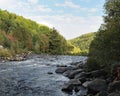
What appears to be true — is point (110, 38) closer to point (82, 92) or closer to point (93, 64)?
point (82, 92)

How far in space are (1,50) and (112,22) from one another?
59537 mm

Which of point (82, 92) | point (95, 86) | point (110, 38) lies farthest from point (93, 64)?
point (82, 92)

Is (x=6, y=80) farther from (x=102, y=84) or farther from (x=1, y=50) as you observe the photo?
(x=1, y=50)

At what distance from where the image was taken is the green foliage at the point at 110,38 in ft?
120

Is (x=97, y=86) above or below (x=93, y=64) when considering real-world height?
below

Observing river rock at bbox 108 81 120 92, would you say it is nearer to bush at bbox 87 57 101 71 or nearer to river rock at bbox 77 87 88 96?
river rock at bbox 77 87 88 96

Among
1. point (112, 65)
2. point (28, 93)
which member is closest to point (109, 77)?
point (112, 65)

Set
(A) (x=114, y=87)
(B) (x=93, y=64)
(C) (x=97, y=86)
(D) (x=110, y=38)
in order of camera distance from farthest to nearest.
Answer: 1. (B) (x=93, y=64)
2. (D) (x=110, y=38)
3. (C) (x=97, y=86)
4. (A) (x=114, y=87)

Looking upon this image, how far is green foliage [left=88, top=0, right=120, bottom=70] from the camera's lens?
120 ft

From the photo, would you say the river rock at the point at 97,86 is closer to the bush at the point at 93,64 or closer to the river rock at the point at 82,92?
the river rock at the point at 82,92

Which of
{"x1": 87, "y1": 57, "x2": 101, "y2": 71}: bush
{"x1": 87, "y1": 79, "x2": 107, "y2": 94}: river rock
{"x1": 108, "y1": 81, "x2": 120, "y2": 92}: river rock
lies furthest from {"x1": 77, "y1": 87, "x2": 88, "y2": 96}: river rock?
{"x1": 87, "y1": 57, "x2": 101, "y2": 71}: bush

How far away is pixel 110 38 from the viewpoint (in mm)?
37406

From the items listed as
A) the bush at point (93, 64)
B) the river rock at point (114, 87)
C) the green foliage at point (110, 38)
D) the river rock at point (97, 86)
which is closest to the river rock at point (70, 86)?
the river rock at point (97, 86)

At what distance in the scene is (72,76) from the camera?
4619 centimetres
